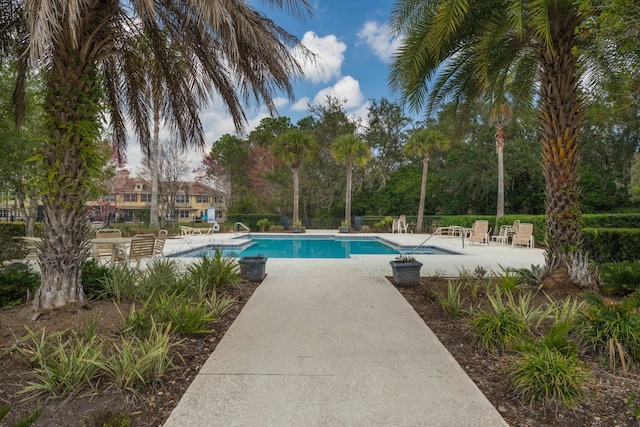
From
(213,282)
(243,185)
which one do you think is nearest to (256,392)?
(213,282)

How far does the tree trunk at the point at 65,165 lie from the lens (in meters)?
3.66

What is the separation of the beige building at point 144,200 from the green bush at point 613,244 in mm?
19733

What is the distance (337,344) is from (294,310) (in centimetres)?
124

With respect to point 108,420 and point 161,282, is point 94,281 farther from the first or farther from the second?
point 108,420

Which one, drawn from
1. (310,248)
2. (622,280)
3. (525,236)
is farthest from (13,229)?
(525,236)

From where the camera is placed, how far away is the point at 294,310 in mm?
4551

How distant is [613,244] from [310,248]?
402 inches

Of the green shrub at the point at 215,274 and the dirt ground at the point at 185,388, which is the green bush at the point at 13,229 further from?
the dirt ground at the point at 185,388

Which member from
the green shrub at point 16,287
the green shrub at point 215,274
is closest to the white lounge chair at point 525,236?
the green shrub at point 215,274

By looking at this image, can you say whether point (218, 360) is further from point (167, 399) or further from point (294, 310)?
point (294, 310)

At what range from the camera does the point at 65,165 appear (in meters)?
3.68

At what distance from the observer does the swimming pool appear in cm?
1245

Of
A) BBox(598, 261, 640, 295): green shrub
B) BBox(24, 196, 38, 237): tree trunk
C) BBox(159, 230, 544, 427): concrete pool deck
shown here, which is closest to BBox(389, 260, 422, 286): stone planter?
BBox(159, 230, 544, 427): concrete pool deck

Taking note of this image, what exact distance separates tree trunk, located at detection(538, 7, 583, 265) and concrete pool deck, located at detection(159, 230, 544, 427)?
258 cm
